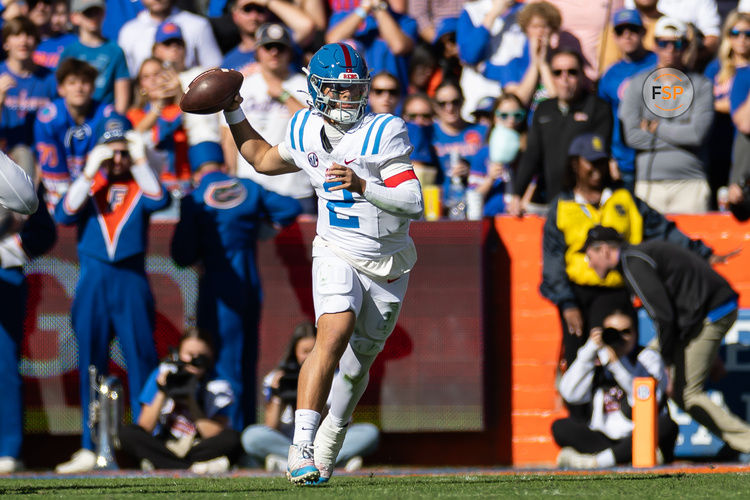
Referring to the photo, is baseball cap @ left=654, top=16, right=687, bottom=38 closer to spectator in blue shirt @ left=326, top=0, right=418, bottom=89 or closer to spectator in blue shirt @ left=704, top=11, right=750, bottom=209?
spectator in blue shirt @ left=704, top=11, right=750, bottom=209

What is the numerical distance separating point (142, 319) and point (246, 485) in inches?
100

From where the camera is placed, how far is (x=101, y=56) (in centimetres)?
1030

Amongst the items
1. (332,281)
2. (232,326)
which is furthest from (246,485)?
(232,326)

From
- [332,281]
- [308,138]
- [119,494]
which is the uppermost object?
[308,138]

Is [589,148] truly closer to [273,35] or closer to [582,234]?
[582,234]

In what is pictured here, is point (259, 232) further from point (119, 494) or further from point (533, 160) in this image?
point (119, 494)

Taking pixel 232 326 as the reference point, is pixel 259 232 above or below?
above

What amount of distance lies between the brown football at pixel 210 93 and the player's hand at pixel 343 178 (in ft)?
3.07

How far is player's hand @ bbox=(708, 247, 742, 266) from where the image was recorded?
8.94 metres

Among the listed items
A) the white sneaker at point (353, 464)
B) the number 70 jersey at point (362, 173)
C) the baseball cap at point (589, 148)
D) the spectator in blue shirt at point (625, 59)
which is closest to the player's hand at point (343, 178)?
the number 70 jersey at point (362, 173)

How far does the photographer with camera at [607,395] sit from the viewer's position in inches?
328

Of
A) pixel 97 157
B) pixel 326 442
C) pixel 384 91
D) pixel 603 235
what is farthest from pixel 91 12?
pixel 326 442

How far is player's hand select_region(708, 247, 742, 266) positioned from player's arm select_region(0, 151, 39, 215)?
4.81 metres

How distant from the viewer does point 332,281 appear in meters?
6.15
